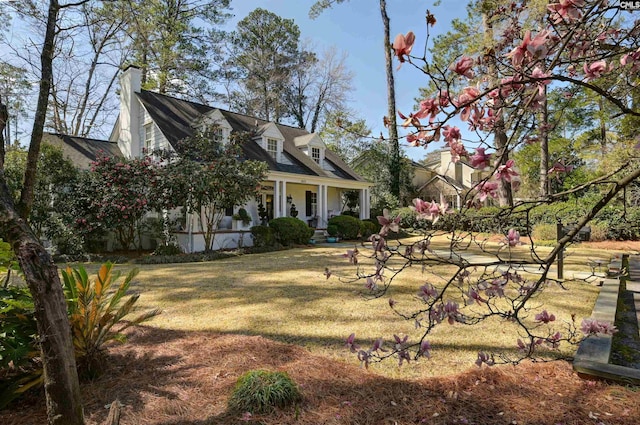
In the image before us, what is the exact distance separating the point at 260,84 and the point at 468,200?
97.9 feet

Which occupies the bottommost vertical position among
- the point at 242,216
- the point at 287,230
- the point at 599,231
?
the point at 599,231

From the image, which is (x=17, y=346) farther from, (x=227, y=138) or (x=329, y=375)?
(x=227, y=138)

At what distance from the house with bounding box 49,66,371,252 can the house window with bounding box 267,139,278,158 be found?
0.04 metres

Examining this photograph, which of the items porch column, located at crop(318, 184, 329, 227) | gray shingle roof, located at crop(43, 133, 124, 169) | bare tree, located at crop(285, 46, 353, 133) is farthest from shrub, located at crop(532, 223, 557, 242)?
bare tree, located at crop(285, 46, 353, 133)

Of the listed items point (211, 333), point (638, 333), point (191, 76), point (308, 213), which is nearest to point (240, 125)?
point (308, 213)

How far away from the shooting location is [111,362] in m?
3.02

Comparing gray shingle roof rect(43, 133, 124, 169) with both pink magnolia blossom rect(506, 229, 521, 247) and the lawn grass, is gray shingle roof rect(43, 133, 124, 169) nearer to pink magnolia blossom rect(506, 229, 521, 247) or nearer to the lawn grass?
the lawn grass

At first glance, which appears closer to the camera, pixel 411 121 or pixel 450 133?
pixel 411 121

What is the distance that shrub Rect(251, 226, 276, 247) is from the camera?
530 inches

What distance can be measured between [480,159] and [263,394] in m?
1.93

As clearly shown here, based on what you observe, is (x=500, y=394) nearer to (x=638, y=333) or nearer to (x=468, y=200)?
(x=468, y=200)

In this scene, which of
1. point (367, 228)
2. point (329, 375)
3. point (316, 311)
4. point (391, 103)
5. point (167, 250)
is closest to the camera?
point (329, 375)

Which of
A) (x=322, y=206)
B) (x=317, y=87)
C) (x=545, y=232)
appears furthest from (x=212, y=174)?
(x=317, y=87)

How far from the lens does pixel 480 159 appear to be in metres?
1.54
